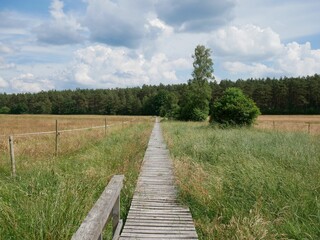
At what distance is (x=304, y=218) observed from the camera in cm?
437

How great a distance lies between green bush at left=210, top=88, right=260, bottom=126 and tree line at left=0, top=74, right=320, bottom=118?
19.9 m

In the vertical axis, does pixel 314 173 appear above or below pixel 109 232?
above

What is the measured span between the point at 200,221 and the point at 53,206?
237cm

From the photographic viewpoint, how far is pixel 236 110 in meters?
25.1

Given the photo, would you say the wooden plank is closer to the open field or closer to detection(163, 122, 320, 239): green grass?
detection(163, 122, 320, 239): green grass

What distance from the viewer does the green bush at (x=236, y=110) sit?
25.0m

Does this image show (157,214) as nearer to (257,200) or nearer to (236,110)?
(257,200)

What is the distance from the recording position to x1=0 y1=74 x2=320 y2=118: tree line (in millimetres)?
80375

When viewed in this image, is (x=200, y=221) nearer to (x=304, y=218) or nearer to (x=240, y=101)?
(x=304, y=218)

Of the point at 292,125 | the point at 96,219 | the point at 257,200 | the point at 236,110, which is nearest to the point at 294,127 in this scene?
the point at 292,125

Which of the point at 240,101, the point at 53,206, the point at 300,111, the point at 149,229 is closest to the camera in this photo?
the point at 53,206

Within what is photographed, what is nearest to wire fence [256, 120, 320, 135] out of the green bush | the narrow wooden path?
the green bush

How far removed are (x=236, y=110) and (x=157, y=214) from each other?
20595 millimetres

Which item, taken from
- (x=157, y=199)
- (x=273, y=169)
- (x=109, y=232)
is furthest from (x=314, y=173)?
(x=109, y=232)
